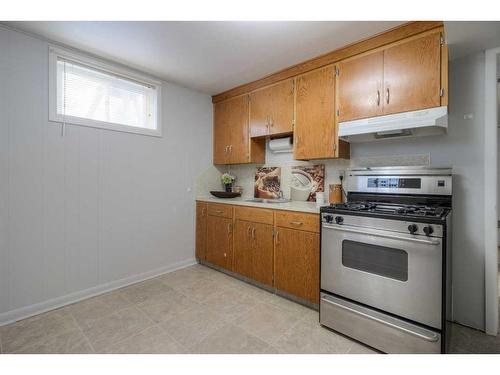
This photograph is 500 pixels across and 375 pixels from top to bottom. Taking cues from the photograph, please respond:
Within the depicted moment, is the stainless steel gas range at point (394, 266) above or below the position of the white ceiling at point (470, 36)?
below

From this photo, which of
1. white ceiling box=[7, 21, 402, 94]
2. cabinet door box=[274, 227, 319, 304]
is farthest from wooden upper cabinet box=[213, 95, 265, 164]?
cabinet door box=[274, 227, 319, 304]

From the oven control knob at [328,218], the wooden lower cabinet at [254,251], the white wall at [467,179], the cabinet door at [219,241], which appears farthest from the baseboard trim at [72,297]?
the white wall at [467,179]

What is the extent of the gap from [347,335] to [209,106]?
10.4ft

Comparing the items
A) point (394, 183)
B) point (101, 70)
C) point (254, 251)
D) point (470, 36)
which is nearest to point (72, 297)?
point (254, 251)

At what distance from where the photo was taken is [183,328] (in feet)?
6.26

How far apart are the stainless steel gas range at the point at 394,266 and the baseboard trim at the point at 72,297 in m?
2.01

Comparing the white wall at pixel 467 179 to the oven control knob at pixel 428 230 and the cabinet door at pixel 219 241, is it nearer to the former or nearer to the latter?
the oven control knob at pixel 428 230

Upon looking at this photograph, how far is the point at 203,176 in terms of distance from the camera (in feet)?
11.5

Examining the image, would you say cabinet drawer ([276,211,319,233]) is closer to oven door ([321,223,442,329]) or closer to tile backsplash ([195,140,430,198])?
oven door ([321,223,442,329])

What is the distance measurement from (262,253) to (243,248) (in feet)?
0.90

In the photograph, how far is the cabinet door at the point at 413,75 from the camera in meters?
1.79

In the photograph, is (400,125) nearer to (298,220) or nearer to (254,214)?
(298,220)

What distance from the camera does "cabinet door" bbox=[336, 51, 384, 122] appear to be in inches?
80.9

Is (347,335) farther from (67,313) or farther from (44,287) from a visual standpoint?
(44,287)
